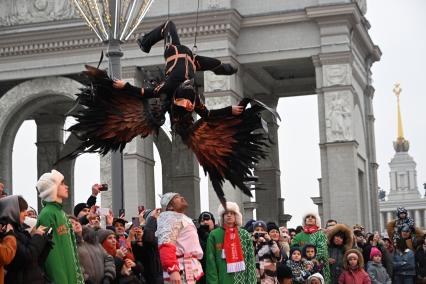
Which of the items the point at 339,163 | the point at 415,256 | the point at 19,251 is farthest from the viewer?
the point at 339,163

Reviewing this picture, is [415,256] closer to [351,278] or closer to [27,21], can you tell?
[351,278]

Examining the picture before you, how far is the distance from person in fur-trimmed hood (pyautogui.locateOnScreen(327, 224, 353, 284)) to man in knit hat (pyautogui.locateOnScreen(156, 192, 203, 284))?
5.58 metres

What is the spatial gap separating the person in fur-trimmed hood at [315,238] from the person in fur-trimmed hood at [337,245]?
0.46 m

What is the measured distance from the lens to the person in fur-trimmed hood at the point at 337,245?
1741cm

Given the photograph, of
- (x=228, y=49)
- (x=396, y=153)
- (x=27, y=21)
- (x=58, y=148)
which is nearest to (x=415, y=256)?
(x=228, y=49)

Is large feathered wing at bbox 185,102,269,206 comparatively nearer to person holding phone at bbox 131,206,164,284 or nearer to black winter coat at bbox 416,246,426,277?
person holding phone at bbox 131,206,164,284

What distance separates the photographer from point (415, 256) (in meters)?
20.8

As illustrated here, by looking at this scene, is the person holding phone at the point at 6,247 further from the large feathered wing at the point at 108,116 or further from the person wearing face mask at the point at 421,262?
the person wearing face mask at the point at 421,262

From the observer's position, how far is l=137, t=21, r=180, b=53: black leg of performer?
1090 centimetres

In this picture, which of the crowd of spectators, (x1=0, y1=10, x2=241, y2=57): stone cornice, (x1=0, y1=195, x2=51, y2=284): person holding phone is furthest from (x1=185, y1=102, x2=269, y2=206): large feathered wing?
(x1=0, y1=10, x2=241, y2=57): stone cornice

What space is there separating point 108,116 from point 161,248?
5.81ft

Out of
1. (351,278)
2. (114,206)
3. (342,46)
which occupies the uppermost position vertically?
(342,46)

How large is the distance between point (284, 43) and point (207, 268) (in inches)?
820

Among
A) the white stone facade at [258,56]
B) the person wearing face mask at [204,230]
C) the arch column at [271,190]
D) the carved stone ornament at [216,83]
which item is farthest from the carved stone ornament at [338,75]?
the person wearing face mask at [204,230]
